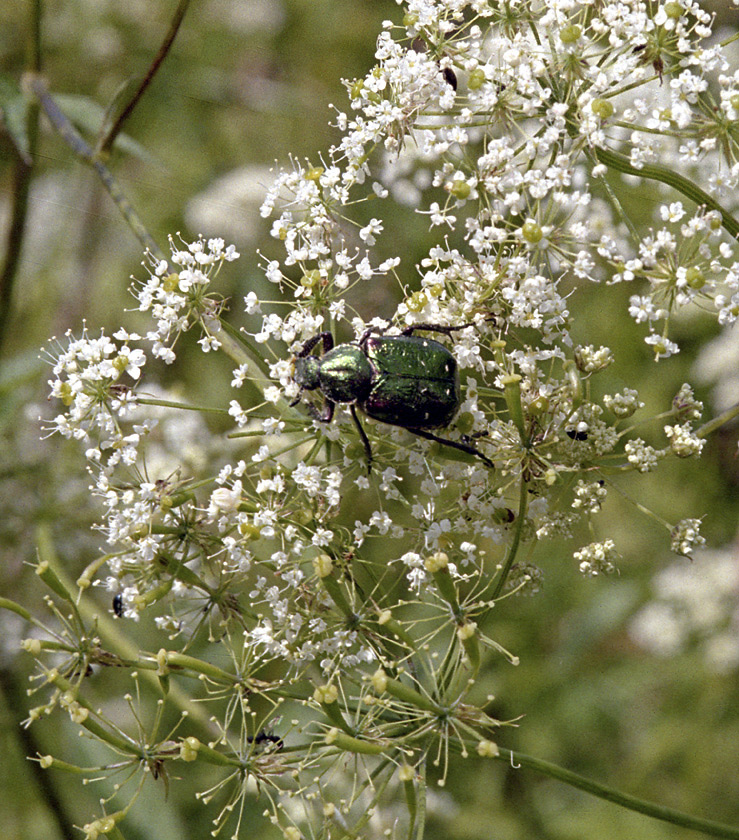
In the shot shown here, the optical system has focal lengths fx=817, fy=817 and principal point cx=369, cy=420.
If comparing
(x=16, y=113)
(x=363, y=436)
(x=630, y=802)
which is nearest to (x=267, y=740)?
(x=363, y=436)

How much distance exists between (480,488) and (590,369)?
414 mm

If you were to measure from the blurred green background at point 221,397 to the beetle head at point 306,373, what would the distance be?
1.06 metres

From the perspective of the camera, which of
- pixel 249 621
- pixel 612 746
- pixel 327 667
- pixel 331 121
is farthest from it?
pixel 612 746

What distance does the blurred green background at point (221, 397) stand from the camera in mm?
3770

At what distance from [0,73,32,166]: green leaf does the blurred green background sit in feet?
0.52

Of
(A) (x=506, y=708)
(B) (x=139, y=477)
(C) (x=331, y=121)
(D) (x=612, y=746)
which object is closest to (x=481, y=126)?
(C) (x=331, y=121)

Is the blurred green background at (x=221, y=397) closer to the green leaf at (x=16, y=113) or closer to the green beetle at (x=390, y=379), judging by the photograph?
the green leaf at (x=16, y=113)

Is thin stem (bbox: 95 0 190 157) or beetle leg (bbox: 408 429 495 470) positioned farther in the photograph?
thin stem (bbox: 95 0 190 157)

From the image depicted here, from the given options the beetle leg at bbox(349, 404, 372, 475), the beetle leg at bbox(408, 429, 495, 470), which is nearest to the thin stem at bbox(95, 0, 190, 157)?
the beetle leg at bbox(349, 404, 372, 475)

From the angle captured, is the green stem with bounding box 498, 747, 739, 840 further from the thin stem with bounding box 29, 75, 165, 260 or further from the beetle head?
the thin stem with bounding box 29, 75, 165, 260

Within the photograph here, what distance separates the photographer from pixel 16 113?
3.05 meters

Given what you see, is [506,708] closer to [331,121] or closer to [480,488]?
[480,488]

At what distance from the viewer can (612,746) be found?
434 cm

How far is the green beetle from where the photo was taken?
203cm
